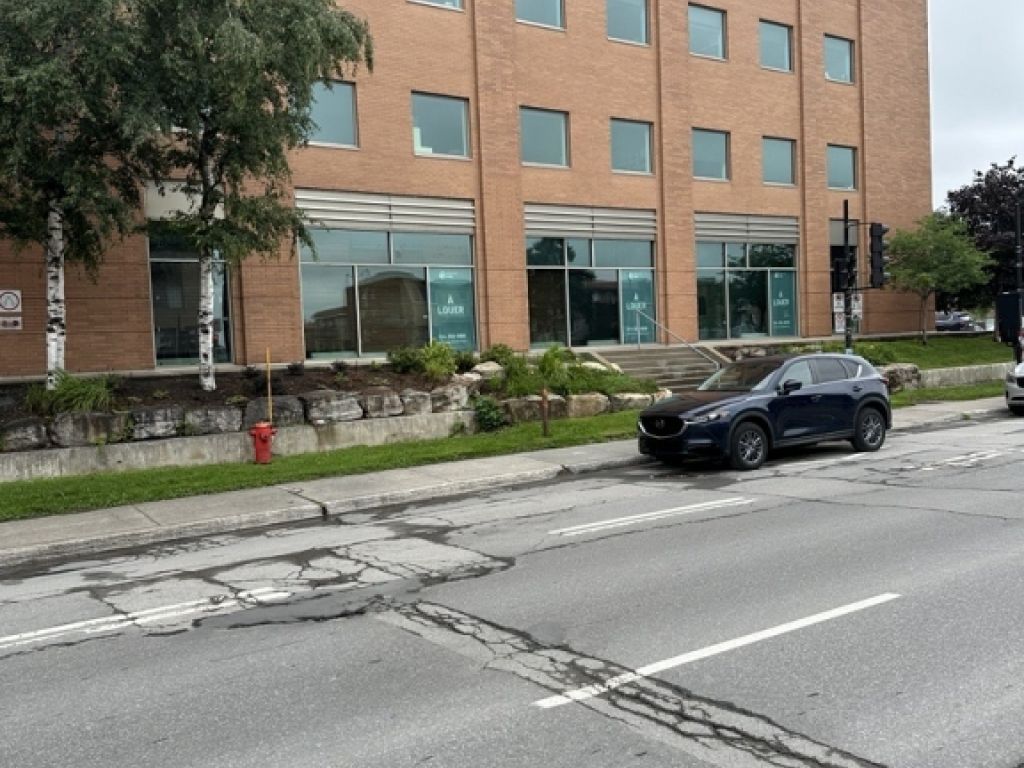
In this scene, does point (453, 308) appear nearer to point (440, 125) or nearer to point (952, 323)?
point (440, 125)

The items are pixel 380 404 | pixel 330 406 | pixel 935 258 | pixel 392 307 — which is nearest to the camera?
pixel 330 406

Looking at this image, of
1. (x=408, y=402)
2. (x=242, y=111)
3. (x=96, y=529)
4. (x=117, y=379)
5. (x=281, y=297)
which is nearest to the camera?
(x=96, y=529)

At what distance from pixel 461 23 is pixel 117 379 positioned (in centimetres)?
1217

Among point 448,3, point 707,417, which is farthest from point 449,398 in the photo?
point 448,3

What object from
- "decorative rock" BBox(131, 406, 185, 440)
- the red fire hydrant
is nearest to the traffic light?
the red fire hydrant

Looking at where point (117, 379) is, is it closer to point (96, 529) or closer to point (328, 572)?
point (96, 529)

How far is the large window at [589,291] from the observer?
2297 centimetres

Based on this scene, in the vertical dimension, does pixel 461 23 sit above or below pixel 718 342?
above

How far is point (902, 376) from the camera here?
23.5 metres

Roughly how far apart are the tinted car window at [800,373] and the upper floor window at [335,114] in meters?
11.7

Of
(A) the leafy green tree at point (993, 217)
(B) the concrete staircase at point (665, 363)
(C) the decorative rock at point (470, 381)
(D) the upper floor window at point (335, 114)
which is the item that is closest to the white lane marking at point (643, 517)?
(C) the decorative rock at point (470, 381)

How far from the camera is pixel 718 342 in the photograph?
84.3 ft

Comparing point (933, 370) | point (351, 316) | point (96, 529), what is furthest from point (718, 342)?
point (96, 529)

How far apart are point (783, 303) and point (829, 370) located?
1453 centimetres
